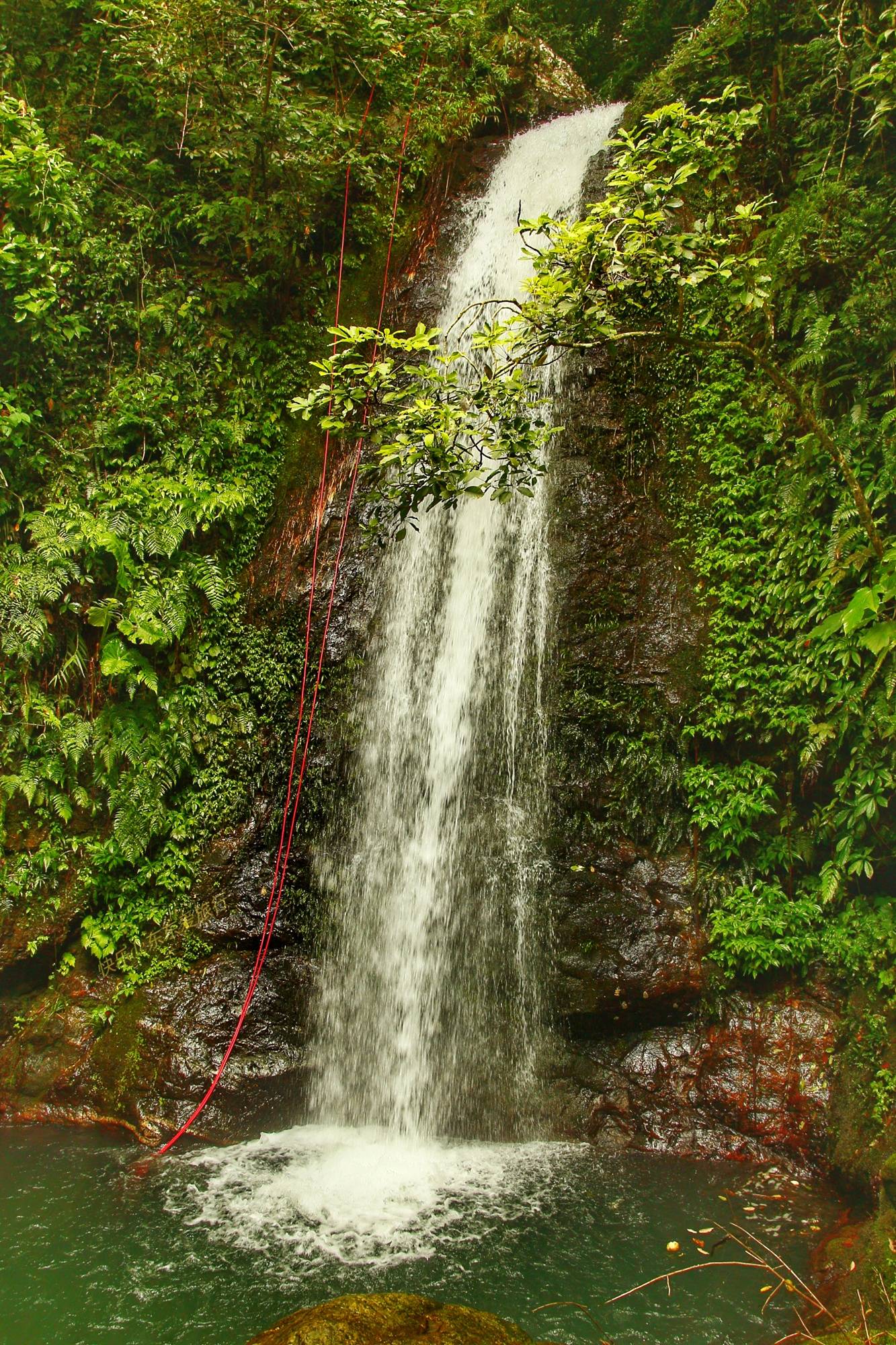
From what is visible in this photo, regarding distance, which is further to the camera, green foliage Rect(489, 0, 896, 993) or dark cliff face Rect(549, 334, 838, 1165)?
dark cliff face Rect(549, 334, 838, 1165)

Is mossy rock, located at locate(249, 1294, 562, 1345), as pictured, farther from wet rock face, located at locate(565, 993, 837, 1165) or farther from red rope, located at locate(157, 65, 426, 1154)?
red rope, located at locate(157, 65, 426, 1154)

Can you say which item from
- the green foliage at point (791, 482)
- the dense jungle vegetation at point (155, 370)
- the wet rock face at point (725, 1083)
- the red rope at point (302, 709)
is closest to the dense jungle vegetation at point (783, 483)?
the green foliage at point (791, 482)

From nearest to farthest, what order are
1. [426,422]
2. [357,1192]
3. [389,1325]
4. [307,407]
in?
1. [389,1325]
2. [426,422]
3. [307,407]
4. [357,1192]

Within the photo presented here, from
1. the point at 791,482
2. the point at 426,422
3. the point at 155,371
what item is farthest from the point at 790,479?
the point at 155,371

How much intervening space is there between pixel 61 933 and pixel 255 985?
1.70 meters

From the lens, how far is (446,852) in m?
6.20

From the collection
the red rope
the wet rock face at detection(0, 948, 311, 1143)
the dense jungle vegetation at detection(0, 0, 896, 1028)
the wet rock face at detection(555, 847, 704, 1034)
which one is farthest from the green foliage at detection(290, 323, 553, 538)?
the wet rock face at detection(0, 948, 311, 1143)

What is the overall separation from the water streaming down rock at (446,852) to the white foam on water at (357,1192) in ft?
1.05

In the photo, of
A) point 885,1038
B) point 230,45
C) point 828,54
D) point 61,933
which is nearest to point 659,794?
point 885,1038

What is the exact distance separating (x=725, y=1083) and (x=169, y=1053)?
13.5ft

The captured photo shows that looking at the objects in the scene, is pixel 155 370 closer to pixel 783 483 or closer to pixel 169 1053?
pixel 783 483

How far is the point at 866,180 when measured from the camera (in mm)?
5875

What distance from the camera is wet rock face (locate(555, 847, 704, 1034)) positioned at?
5617mm

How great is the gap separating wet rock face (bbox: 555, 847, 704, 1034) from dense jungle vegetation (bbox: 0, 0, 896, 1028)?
0.27m
